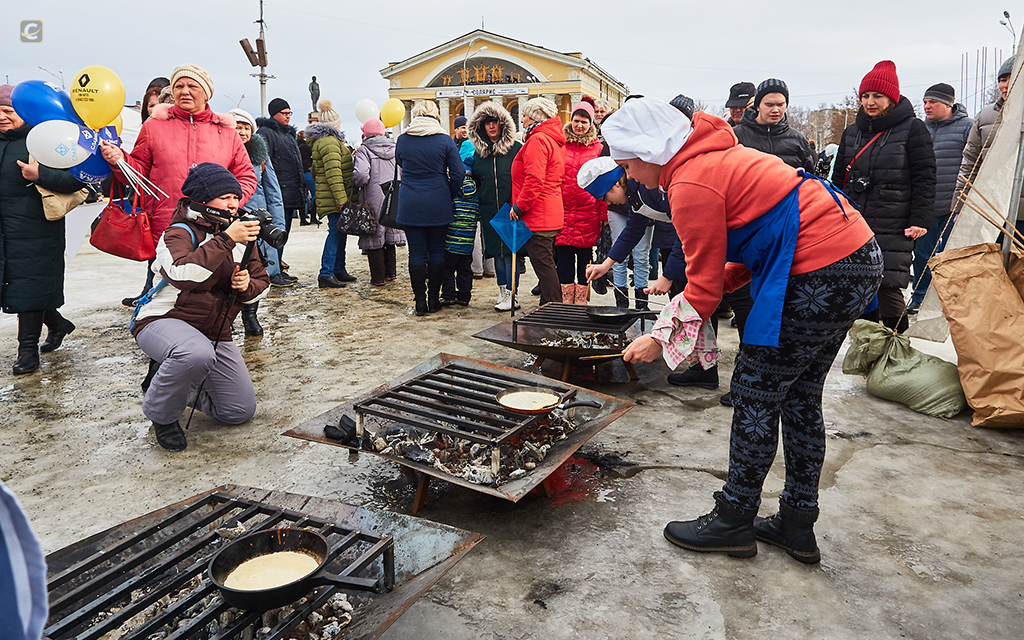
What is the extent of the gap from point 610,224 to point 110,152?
13.9 ft

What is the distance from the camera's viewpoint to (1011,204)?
420cm

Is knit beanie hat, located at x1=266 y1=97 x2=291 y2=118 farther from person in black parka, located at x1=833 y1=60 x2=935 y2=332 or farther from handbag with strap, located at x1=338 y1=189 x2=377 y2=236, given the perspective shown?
person in black parka, located at x1=833 y1=60 x2=935 y2=332

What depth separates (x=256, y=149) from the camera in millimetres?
6902

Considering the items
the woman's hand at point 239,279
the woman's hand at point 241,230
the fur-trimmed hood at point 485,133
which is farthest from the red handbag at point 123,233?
the fur-trimmed hood at point 485,133

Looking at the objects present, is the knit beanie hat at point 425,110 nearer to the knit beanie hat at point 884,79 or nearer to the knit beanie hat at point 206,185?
the knit beanie hat at point 206,185

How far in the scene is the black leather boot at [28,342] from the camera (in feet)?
16.0

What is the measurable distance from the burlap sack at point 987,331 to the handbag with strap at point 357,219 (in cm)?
596

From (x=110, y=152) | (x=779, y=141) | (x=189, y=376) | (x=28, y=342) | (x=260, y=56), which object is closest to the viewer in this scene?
(x=189, y=376)

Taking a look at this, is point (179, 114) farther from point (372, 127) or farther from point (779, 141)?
point (779, 141)

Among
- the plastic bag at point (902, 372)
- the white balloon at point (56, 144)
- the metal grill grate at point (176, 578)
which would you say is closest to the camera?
the metal grill grate at point (176, 578)

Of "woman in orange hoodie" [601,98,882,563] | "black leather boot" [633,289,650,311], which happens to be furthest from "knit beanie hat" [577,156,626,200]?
"woman in orange hoodie" [601,98,882,563]

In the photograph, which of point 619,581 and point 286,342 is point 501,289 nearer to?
point 286,342

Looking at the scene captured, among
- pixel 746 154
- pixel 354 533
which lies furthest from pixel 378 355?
pixel 746 154

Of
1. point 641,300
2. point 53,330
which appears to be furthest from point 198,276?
point 641,300
